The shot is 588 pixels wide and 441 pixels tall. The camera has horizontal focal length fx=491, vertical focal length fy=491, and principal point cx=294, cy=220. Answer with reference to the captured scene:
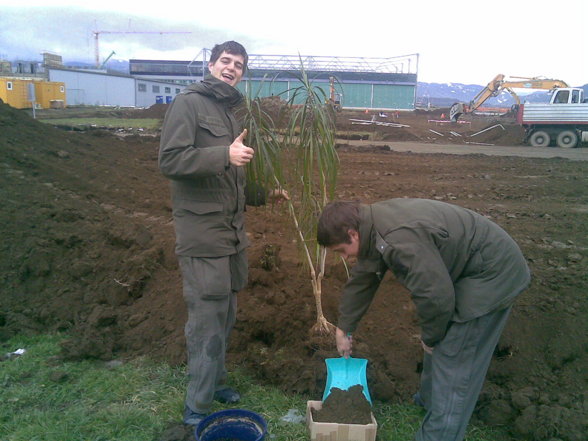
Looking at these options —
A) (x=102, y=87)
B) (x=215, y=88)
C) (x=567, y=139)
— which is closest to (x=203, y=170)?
(x=215, y=88)

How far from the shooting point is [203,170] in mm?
2635

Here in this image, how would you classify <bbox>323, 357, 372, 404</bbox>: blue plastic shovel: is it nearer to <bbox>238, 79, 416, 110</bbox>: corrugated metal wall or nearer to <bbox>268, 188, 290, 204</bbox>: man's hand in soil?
<bbox>268, 188, 290, 204</bbox>: man's hand in soil

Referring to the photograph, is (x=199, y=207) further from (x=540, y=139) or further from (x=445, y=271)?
(x=540, y=139)

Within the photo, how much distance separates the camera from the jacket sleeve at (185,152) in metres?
2.63

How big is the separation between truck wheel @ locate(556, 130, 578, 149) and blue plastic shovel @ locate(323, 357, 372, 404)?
2140 cm

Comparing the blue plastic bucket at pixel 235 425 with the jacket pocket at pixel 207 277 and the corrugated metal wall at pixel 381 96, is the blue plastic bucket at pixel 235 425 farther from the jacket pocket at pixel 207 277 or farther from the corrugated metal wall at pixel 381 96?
the corrugated metal wall at pixel 381 96

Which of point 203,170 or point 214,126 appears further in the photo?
point 214,126

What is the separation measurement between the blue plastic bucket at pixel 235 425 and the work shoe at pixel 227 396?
1.19 feet

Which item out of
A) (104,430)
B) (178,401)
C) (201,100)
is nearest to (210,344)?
(178,401)

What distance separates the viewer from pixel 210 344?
2.88 meters

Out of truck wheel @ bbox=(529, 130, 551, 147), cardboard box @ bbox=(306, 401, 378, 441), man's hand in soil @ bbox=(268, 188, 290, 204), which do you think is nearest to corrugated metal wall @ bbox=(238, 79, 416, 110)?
truck wheel @ bbox=(529, 130, 551, 147)

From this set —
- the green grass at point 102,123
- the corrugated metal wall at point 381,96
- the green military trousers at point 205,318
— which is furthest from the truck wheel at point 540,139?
the corrugated metal wall at point 381,96

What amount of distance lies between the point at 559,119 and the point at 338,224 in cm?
2201

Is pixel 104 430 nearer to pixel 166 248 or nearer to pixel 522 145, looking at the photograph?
pixel 166 248
